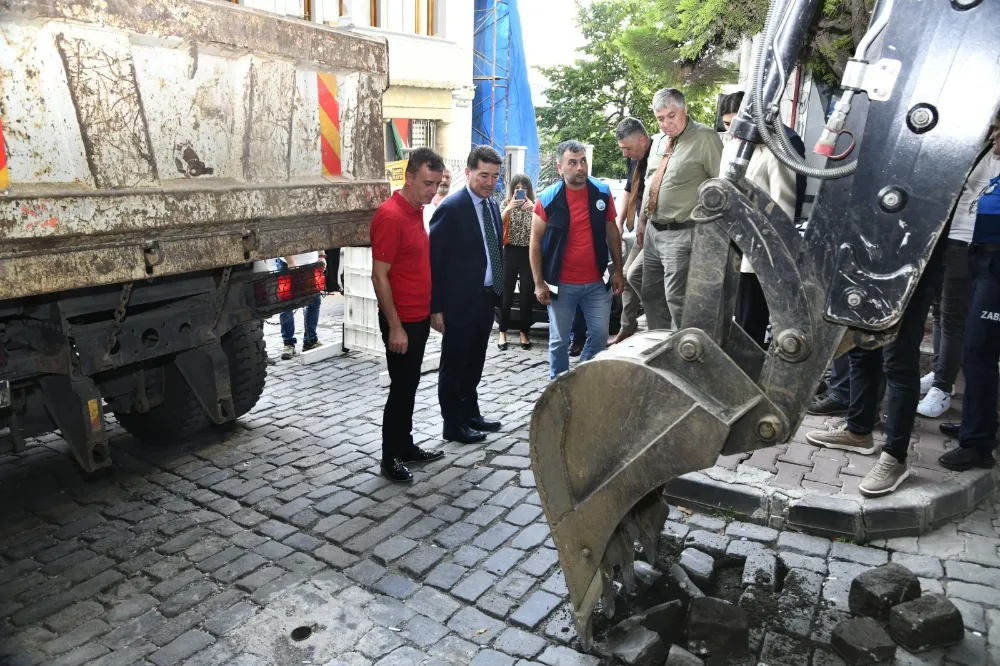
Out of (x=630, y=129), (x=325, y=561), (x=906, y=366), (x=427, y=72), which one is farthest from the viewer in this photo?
(x=427, y=72)

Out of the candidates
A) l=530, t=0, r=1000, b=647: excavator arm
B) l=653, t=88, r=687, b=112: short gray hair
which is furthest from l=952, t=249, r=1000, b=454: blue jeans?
l=530, t=0, r=1000, b=647: excavator arm

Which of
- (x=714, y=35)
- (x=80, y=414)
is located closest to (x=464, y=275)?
(x=80, y=414)

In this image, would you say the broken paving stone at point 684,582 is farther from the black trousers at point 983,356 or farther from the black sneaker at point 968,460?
the black trousers at point 983,356

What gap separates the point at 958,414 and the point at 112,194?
5623mm

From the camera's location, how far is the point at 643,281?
20.3ft

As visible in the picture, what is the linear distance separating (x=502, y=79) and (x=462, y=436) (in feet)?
50.2

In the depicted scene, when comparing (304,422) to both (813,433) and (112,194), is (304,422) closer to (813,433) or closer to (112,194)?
(112,194)

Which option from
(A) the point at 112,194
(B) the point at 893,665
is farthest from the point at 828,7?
(A) the point at 112,194

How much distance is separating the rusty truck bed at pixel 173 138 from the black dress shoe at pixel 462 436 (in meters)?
1.52

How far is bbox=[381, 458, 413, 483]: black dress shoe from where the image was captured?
4594 millimetres

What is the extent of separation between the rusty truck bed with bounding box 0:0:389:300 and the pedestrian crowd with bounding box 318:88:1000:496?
507 mm

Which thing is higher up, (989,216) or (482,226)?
(989,216)

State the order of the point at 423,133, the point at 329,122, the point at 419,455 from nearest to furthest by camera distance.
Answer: the point at 329,122 → the point at 419,455 → the point at 423,133

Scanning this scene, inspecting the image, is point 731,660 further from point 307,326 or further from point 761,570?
point 307,326
